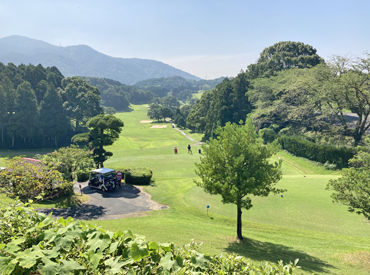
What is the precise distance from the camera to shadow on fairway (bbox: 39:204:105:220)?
21.9 m

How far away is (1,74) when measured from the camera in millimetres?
72625

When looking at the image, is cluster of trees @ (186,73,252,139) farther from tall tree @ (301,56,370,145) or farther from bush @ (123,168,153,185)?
bush @ (123,168,153,185)

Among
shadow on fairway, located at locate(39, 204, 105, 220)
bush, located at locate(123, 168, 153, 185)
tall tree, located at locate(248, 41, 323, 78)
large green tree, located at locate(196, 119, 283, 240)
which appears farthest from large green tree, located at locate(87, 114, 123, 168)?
tall tree, located at locate(248, 41, 323, 78)

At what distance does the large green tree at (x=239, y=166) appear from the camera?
15.2 meters

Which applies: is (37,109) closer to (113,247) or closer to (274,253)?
(274,253)

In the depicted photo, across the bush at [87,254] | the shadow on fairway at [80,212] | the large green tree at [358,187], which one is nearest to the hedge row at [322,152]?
the large green tree at [358,187]

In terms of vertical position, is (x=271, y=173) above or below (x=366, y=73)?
below

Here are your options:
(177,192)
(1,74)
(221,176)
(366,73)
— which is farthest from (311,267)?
(1,74)

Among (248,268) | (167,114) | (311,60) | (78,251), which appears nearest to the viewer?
(78,251)

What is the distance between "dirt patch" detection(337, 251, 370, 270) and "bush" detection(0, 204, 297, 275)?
12805 mm

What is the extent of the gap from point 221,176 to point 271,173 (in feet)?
10.3

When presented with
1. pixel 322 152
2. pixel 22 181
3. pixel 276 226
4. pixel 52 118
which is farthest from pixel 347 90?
pixel 52 118

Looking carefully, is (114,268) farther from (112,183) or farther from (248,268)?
(112,183)

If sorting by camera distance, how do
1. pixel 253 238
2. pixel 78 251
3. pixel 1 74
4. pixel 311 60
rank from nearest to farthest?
pixel 78 251
pixel 253 238
pixel 1 74
pixel 311 60
